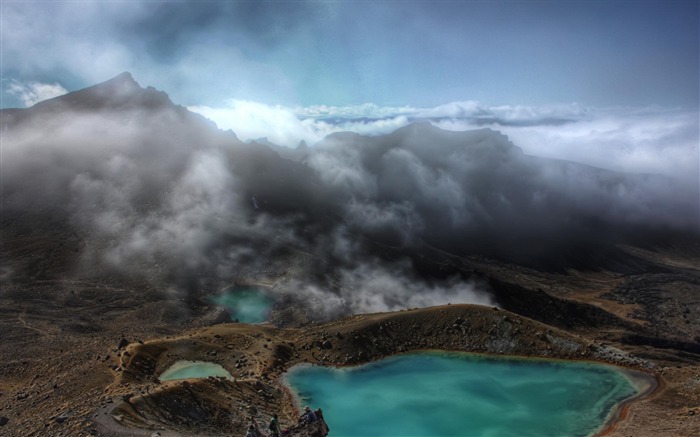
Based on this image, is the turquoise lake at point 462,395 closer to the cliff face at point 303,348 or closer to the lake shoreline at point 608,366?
the lake shoreline at point 608,366

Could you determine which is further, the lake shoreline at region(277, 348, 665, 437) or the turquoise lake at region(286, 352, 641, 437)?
the lake shoreline at region(277, 348, 665, 437)

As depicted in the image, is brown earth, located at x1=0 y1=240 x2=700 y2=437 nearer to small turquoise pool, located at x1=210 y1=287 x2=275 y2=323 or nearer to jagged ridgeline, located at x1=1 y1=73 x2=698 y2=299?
small turquoise pool, located at x1=210 y1=287 x2=275 y2=323

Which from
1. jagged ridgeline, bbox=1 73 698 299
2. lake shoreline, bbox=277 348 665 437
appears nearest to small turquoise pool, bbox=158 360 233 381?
lake shoreline, bbox=277 348 665 437

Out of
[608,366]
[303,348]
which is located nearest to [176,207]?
[303,348]

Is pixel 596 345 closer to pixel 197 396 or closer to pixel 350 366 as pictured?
pixel 350 366

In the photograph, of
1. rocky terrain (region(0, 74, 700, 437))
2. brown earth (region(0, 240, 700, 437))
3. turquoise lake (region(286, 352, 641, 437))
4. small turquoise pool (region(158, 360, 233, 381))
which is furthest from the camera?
small turquoise pool (region(158, 360, 233, 381))

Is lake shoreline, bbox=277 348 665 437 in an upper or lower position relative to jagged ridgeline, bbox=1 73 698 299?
lower

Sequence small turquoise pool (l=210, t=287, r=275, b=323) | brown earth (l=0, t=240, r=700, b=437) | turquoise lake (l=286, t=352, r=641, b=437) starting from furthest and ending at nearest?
small turquoise pool (l=210, t=287, r=275, b=323) → turquoise lake (l=286, t=352, r=641, b=437) → brown earth (l=0, t=240, r=700, b=437)

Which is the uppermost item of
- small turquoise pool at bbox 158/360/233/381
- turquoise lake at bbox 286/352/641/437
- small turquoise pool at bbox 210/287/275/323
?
small turquoise pool at bbox 158/360/233/381
